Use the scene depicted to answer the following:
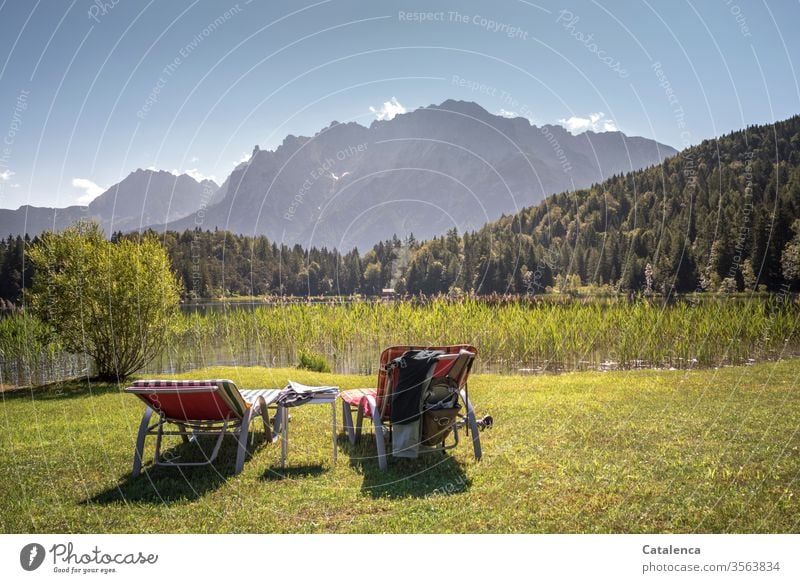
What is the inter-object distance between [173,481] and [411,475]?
7.30 ft

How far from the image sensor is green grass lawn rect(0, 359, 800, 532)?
4523mm

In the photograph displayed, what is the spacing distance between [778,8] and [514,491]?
743 centimetres

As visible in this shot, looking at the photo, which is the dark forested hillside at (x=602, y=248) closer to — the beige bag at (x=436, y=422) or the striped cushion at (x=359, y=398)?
the striped cushion at (x=359, y=398)

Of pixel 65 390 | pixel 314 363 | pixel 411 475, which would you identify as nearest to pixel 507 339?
pixel 314 363

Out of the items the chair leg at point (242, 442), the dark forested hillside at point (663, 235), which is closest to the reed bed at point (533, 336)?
the chair leg at point (242, 442)

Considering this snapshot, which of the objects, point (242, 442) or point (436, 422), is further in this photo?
point (436, 422)

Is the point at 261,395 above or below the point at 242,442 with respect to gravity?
above

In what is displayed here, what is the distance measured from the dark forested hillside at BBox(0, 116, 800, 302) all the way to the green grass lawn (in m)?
20.6

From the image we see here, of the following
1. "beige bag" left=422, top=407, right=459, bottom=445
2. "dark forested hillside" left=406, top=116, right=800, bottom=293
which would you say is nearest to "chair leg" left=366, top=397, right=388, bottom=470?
"beige bag" left=422, top=407, right=459, bottom=445

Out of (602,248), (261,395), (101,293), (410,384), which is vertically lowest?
(261,395)
